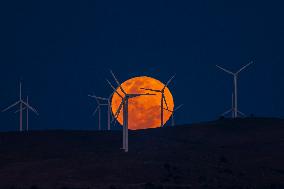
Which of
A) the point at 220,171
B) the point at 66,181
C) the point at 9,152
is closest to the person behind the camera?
the point at 66,181

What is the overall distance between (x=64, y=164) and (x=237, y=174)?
26397mm

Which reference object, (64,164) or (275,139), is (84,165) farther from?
(275,139)

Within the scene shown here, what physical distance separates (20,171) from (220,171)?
28.5 m

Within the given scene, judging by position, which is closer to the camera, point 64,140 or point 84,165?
point 84,165

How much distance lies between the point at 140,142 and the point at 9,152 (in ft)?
81.2

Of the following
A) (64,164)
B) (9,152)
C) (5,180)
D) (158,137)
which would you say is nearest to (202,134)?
(158,137)

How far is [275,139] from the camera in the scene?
18288cm

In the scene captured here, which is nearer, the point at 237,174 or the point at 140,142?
the point at 237,174

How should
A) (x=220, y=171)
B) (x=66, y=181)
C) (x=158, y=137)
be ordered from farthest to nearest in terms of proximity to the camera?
1. (x=158, y=137)
2. (x=220, y=171)
3. (x=66, y=181)

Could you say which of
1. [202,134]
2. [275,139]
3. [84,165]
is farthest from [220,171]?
[202,134]

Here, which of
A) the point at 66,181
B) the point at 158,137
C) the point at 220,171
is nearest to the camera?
the point at 66,181

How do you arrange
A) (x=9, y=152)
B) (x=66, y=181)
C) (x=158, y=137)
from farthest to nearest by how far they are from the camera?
(x=158, y=137), (x=9, y=152), (x=66, y=181)

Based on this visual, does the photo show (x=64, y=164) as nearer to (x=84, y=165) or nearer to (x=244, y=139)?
(x=84, y=165)

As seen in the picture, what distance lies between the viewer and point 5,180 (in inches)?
5325
